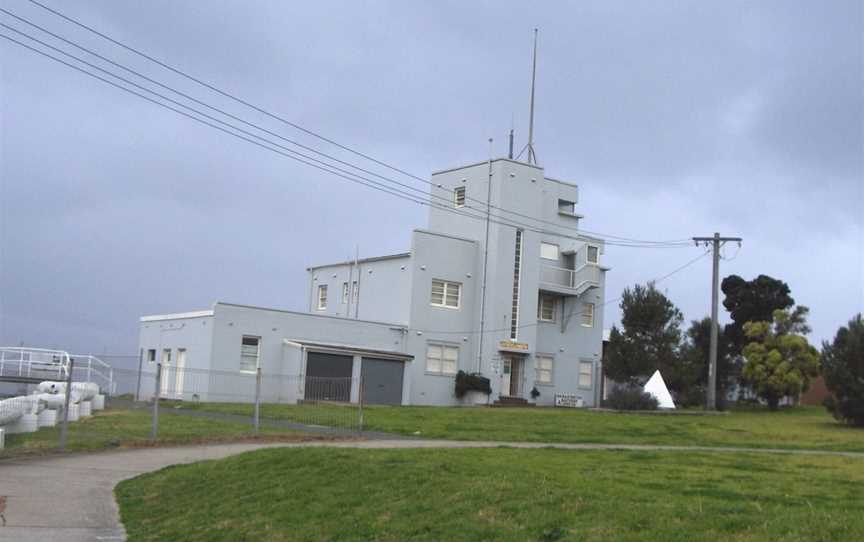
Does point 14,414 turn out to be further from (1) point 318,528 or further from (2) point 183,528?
(1) point 318,528

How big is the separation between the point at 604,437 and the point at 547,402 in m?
25.8

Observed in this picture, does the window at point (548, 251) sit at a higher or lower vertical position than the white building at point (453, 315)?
higher

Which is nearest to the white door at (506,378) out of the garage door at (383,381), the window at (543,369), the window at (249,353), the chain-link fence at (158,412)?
the window at (543,369)

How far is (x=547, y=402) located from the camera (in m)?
52.4

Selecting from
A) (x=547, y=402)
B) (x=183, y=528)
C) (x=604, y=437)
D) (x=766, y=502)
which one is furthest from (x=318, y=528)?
(x=547, y=402)

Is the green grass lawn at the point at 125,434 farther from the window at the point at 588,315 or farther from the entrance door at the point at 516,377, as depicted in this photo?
the window at the point at 588,315

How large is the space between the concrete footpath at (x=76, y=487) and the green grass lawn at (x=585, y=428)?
13.6 feet

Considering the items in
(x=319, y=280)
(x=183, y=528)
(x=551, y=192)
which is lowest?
(x=183, y=528)

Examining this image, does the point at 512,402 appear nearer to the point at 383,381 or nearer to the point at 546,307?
the point at 546,307

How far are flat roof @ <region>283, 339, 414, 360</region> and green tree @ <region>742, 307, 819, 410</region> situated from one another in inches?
697

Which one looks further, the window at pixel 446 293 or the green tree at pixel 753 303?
the green tree at pixel 753 303

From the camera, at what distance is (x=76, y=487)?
15.5 meters

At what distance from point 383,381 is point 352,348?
2.28m

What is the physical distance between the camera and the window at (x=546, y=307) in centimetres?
5344
